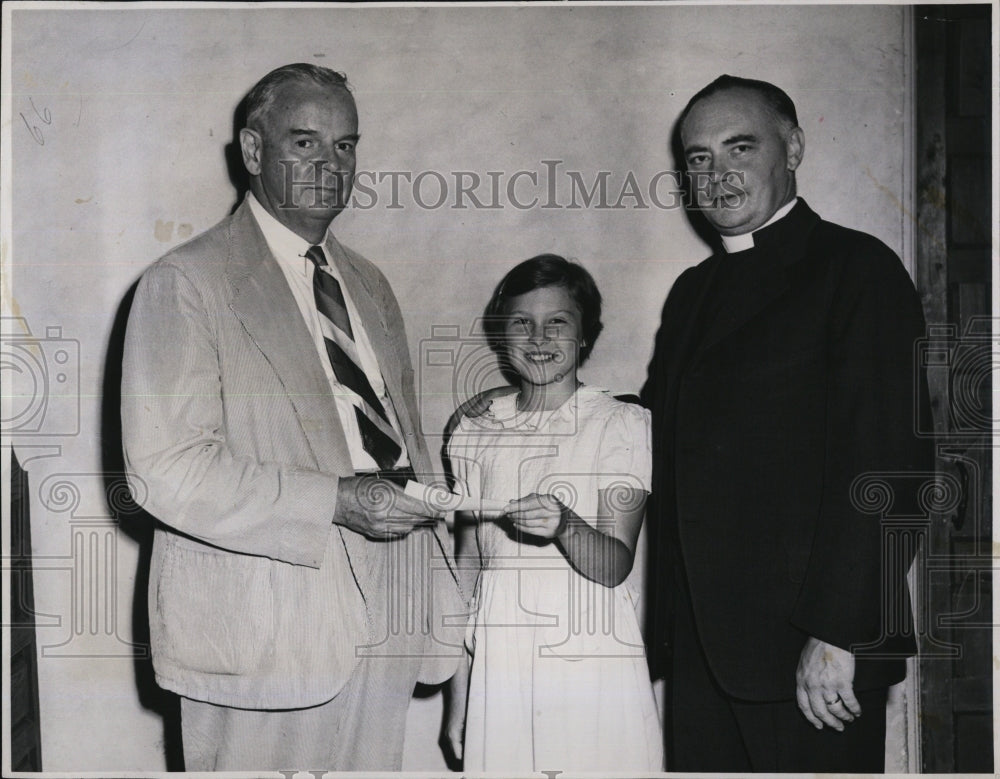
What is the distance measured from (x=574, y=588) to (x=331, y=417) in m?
0.60

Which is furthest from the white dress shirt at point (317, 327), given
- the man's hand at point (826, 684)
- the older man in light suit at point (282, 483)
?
the man's hand at point (826, 684)

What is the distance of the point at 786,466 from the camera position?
6.29 ft

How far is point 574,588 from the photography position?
6.55 ft

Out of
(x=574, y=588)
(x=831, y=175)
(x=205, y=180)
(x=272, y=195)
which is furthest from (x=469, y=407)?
(x=831, y=175)

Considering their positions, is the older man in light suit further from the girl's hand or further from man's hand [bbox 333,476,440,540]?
the girl's hand

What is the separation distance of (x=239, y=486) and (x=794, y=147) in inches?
51.9

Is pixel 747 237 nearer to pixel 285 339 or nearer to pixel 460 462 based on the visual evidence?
pixel 460 462

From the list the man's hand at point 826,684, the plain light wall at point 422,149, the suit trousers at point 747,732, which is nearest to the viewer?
the man's hand at point 826,684

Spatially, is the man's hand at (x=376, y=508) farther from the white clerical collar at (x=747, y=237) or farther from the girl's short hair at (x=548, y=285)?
the white clerical collar at (x=747, y=237)

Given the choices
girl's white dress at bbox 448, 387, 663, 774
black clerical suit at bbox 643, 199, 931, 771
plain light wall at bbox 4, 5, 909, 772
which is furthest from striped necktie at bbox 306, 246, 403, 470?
black clerical suit at bbox 643, 199, 931, 771

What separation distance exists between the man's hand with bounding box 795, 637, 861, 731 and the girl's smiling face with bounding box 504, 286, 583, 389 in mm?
707

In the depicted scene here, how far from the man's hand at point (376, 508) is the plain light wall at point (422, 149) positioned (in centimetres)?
18

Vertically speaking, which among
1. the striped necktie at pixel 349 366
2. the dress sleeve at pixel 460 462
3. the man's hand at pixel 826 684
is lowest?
the man's hand at pixel 826 684

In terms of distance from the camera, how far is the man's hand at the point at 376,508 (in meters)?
1.90
